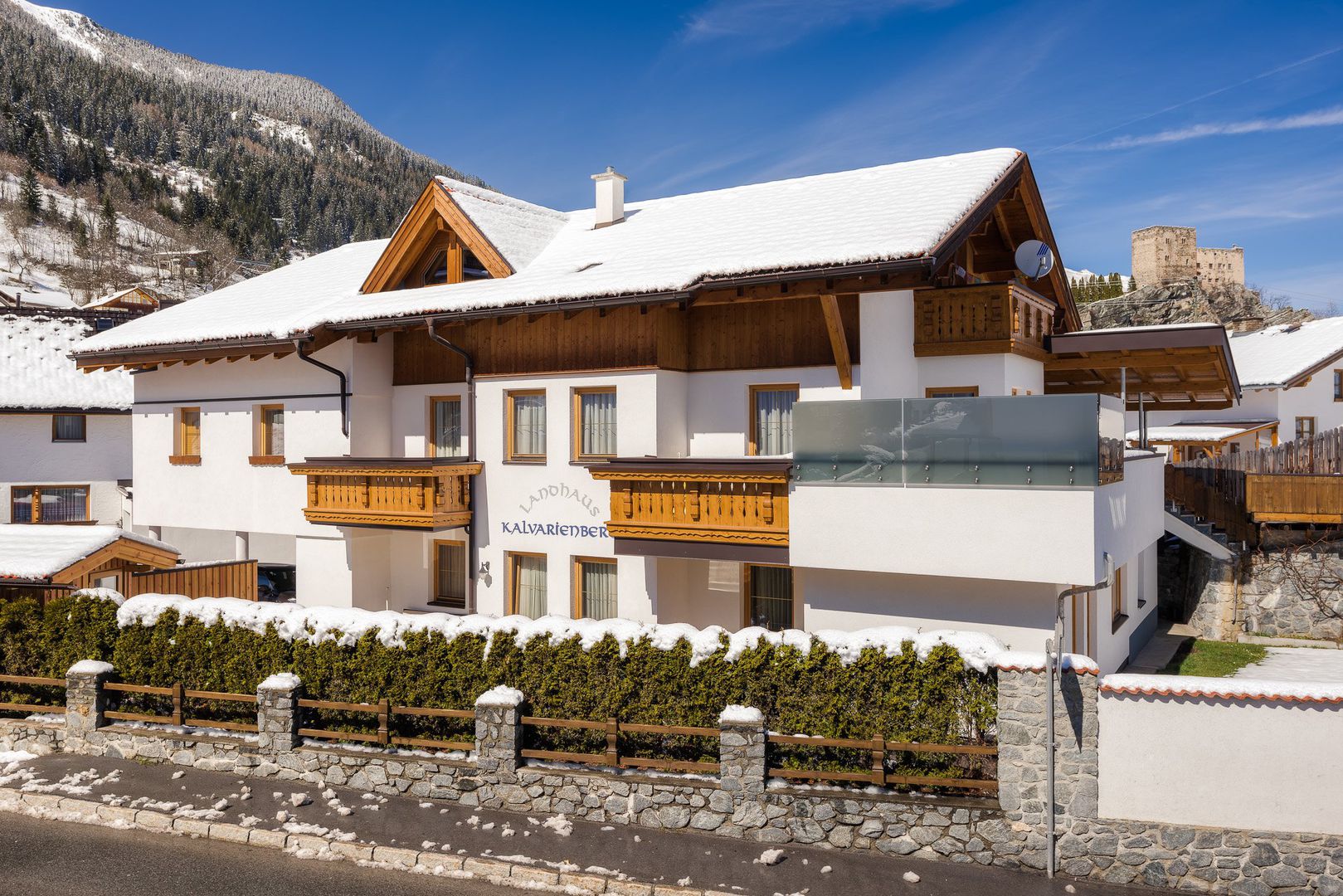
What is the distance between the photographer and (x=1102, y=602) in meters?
15.9

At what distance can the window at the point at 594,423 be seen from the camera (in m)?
17.4

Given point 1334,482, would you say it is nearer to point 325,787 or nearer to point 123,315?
point 325,787

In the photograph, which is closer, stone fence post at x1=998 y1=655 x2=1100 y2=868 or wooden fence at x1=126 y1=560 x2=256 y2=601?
stone fence post at x1=998 y1=655 x2=1100 y2=868

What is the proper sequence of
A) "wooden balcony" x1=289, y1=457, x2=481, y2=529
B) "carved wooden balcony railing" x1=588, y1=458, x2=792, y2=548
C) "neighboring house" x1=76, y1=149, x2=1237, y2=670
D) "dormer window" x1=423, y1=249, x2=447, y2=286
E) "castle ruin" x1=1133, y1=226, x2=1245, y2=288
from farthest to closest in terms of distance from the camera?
"castle ruin" x1=1133, y1=226, x2=1245, y2=288, "dormer window" x1=423, y1=249, x2=447, y2=286, "wooden balcony" x1=289, y1=457, x2=481, y2=529, "carved wooden balcony railing" x1=588, y1=458, x2=792, y2=548, "neighboring house" x1=76, y1=149, x2=1237, y2=670

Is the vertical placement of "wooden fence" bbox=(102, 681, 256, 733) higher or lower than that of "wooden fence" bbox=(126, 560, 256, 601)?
lower

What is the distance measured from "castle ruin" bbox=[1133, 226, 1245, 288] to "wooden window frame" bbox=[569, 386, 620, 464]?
7045 cm

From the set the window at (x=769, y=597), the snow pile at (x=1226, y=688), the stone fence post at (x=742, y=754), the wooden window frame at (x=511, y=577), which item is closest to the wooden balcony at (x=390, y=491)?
the wooden window frame at (x=511, y=577)

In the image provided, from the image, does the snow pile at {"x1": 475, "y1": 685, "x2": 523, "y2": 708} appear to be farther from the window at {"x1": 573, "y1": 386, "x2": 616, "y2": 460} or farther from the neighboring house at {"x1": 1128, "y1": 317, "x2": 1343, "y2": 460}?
the neighboring house at {"x1": 1128, "y1": 317, "x2": 1343, "y2": 460}

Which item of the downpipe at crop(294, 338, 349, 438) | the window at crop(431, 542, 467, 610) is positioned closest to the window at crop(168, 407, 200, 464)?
the downpipe at crop(294, 338, 349, 438)

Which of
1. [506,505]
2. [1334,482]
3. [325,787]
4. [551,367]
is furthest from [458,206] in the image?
[1334,482]

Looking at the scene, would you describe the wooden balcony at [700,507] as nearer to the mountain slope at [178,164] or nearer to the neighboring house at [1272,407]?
the neighboring house at [1272,407]

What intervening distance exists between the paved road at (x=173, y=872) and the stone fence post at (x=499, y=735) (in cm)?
174

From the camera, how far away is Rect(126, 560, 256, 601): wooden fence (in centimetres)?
1783

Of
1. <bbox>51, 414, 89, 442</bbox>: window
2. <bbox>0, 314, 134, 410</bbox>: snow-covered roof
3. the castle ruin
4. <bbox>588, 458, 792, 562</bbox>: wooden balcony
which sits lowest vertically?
<bbox>588, 458, 792, 562</bbox>: wooden balcony
